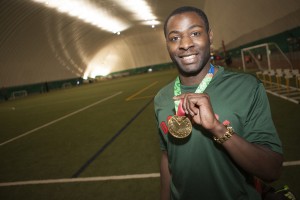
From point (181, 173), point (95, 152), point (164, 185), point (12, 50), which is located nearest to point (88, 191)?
point (95, 152)

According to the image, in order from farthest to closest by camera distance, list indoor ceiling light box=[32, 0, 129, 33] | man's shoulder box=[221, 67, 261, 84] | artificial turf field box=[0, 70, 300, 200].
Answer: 1. indoor ceiling light box=[32, 0, 129, 33]
2. artificial turf field box=[0, 70, 300, 200]
3. man's shoulder box=[221, 67, 261, 84]

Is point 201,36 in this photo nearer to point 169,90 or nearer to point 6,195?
point 169,90

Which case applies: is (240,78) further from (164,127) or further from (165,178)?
(165,178)

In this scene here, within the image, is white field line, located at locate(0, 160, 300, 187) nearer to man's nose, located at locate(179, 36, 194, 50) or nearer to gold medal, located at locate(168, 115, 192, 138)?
gold medal, located at locate(168, 115, 192, 138)

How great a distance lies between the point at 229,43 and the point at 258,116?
1429 inches

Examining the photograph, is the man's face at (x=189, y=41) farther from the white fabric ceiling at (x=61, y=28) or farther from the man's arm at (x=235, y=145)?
the white fabric ceiling at (x=61, y=28)

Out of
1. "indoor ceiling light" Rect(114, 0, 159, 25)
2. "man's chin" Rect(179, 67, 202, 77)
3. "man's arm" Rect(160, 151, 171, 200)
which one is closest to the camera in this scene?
"man's chin" Rect(179, 67, 202, 77)

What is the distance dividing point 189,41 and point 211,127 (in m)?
0.65

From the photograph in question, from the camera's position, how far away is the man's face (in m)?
1.87

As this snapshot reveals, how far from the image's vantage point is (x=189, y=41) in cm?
187

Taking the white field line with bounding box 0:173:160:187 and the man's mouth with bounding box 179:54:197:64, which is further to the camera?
the white field line with bounding box 0:173:160:187

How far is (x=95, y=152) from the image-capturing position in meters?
6.46

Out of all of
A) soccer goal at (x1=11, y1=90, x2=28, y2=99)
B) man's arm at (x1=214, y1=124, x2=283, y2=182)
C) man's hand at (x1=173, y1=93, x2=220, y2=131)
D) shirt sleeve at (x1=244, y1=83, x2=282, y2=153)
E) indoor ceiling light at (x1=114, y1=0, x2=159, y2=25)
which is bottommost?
man's arm at (x1=214, y1=124, x2=283, y2=182)

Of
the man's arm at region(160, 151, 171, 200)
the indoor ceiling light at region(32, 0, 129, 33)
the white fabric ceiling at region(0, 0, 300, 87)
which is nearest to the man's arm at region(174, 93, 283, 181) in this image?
the man's arm at region(160, 151, 171, 200)
